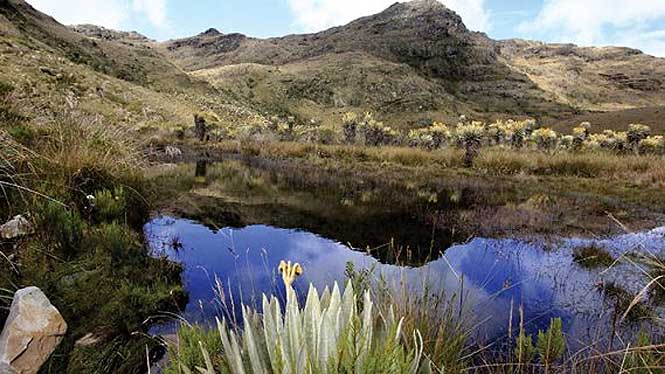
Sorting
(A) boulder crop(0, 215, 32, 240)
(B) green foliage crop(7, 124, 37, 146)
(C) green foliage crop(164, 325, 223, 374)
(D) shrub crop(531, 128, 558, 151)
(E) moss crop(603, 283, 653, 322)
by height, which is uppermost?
(B) green foliage crop(7, 124, 37, 146)

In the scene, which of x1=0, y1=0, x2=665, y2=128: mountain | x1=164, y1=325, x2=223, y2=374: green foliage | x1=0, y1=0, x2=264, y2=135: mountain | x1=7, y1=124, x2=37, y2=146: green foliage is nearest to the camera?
x1=164, y1=325, x2=223, y2=374: green foliage

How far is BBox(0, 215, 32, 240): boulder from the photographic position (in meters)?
3.16

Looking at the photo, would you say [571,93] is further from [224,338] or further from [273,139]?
[224,338]

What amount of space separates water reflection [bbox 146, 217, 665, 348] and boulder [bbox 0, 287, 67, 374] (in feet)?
3.49

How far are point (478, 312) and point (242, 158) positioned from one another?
14726 millimetres

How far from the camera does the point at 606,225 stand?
7.18 meters

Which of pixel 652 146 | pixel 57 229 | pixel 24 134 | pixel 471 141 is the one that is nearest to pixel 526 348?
pixel 57 229

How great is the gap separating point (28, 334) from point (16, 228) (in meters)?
1.65

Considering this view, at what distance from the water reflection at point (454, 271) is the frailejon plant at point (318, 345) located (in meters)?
1.55

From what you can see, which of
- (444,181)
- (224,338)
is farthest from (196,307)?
(444,181)

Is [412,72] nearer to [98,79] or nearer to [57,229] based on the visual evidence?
[98,79]

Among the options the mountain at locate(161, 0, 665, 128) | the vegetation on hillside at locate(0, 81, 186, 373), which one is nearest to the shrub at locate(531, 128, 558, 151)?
the vegetation on hillside at locate(0, 81, 186, 373)

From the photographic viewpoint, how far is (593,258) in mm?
5289

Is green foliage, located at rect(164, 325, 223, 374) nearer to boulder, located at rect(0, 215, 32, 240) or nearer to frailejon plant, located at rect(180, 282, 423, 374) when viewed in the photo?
frailejon plant, located at rect(180, 282, 423, 374)
